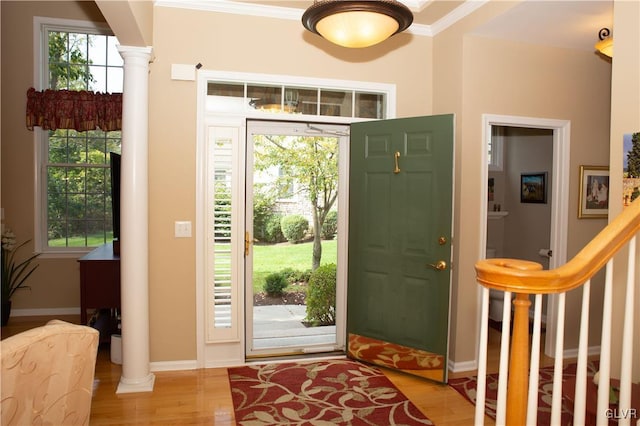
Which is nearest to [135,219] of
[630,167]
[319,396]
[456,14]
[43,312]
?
[319,396]

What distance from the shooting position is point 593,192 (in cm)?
434

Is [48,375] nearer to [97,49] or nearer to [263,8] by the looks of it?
[263,8]

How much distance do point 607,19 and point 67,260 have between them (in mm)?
5706

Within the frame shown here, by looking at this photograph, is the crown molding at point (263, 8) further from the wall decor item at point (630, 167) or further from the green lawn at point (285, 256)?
the green lawn at point (285, 256)

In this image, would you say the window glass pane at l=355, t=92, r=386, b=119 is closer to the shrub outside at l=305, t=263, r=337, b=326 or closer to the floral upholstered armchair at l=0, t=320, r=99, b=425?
the shrub outside at l=305, t=263, r=337, b=326

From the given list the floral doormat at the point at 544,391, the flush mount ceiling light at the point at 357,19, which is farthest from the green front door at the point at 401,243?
the flush mount ceiling light at the point at 357,19

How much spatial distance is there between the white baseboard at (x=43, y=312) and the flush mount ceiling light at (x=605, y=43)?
18.6 ft

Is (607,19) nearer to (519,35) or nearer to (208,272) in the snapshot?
(519,35)

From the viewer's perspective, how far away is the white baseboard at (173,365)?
3.82 m

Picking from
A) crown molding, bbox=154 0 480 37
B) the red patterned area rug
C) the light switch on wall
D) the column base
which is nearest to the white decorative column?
the column base

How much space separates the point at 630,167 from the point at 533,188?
3.42 m

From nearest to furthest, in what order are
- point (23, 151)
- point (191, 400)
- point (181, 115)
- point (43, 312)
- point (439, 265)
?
point (191, 400)
point (439, 265)
point (181, 115)
point (23, 151)
point (43, 312)

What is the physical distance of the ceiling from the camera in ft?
10.9

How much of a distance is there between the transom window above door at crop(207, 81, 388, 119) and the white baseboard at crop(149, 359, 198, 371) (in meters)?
2.09
